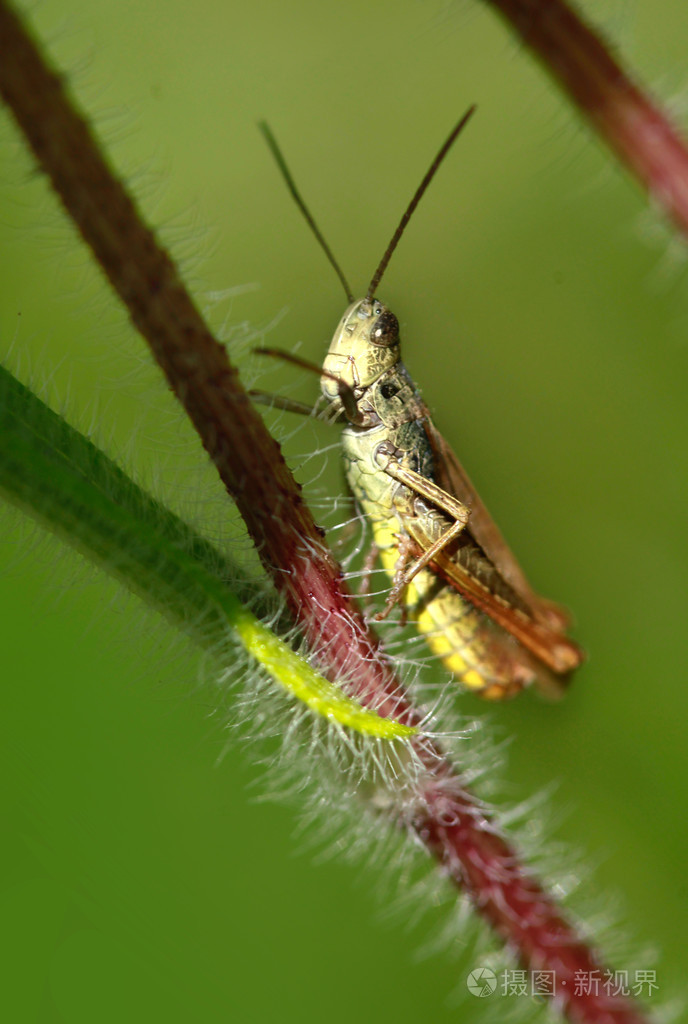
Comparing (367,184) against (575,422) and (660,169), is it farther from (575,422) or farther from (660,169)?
(660,169)

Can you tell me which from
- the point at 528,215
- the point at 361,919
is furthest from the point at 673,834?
the point at 528,215

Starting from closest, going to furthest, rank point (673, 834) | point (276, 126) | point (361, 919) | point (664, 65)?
point (361, 919), point (673, 834), point (664, 65), point (276, 126)

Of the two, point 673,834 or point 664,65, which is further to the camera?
point 664,65

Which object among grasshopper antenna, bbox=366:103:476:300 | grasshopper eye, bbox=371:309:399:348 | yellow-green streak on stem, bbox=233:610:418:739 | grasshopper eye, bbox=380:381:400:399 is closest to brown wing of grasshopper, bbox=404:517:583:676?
grasshopper eye, bbox=380:381:400:399

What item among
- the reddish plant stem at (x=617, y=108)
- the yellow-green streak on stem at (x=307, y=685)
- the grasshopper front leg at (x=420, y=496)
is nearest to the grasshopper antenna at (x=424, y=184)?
the reddish plant stem at (x=617, y=108)

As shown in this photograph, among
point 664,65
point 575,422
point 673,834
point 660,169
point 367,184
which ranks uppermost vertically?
point 664,65

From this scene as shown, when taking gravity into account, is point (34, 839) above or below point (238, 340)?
below

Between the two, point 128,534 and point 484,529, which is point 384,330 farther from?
point 128,534

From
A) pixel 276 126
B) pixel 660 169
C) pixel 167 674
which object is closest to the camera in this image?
pixel 660 169

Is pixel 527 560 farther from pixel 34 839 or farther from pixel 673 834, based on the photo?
pixel 34 839
